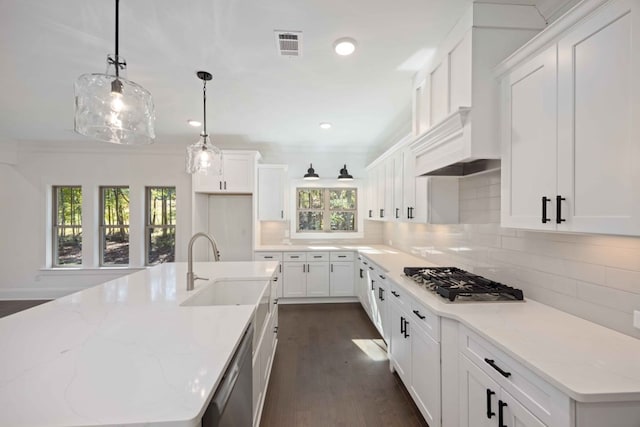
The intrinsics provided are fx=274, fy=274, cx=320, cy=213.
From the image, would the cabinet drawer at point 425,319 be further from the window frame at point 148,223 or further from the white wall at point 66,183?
the window frame at point 148,223

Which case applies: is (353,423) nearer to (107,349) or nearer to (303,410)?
(303,410)

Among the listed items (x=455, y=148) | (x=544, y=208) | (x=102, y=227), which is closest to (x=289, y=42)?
(x=455, y=148)

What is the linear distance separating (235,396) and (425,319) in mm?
1270

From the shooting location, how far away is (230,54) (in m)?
2.20

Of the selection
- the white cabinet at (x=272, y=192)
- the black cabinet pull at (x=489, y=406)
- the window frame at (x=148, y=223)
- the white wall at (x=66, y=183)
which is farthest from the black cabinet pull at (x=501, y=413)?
the window frame at (x=148, y=223)

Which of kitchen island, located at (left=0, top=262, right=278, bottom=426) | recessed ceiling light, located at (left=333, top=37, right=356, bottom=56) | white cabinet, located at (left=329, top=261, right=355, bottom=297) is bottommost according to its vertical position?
white cabinet, located at (left=329, top=261, right=355, bottom=297)

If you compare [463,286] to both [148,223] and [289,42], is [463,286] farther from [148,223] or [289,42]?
[148,223]

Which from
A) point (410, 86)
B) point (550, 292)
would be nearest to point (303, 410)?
point (550, 292)

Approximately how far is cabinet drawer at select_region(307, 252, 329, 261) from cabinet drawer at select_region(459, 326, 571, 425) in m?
3.15

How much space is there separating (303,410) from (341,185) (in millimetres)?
3771

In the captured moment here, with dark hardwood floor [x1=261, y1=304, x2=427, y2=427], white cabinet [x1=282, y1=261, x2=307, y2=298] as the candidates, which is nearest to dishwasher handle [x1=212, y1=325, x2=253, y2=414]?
dark hardwood floor [x1=261, y1=304, x2=427, y2=427]

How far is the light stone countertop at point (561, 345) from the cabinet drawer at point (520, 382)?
0.16 feet

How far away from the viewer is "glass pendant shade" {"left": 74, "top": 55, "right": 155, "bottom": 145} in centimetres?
148

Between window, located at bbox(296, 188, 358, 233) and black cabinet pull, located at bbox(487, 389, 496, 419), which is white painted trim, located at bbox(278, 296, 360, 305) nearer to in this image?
window, located at bbox(296, 188, 358, 233)
